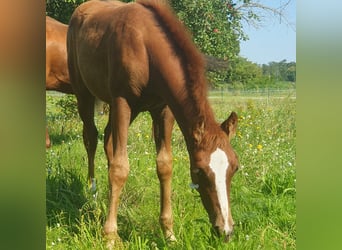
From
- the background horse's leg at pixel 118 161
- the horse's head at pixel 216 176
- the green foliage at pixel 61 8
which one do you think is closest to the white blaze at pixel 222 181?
the horse's head at pixel 216 176

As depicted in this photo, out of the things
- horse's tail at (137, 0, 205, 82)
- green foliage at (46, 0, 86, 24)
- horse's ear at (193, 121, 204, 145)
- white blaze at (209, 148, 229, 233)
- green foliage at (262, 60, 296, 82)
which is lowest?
white blaze at (209, 148, 229, 233)

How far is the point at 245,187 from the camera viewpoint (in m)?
2.34

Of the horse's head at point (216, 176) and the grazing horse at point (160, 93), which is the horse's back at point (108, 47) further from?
the horse's head at point (216, 176)

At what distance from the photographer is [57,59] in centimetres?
364

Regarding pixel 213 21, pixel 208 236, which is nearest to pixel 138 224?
pixel 208 236

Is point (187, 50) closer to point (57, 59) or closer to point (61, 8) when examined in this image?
point (61, 8)

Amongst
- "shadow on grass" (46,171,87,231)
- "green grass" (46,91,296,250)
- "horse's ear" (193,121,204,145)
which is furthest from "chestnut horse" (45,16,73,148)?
"horse's ear" (193,121,204,145)

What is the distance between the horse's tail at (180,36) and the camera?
2.04 metres

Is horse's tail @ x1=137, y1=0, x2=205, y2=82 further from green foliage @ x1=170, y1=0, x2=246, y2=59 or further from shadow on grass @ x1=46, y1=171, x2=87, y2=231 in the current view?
shadow on grass @ x1=46, y1=171, x2=87, y2=231

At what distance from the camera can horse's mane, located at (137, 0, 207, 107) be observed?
Result: 2037 millimetres

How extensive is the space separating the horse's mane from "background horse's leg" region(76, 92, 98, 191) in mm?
847

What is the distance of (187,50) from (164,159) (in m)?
0.61

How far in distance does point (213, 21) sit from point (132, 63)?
46cm
